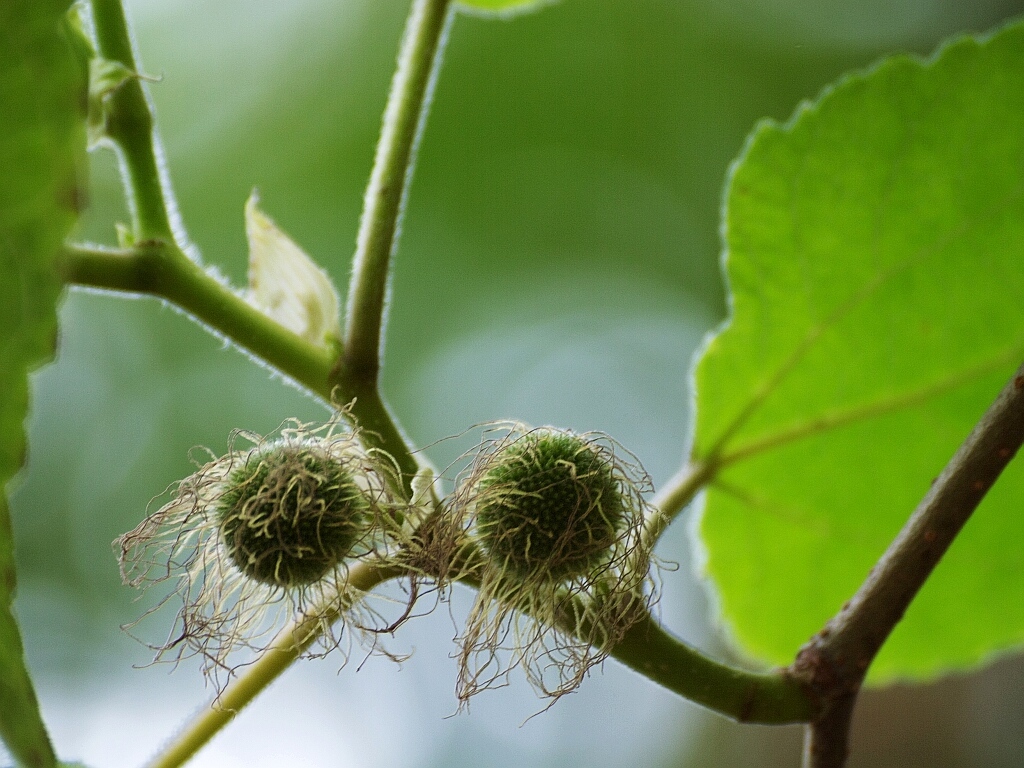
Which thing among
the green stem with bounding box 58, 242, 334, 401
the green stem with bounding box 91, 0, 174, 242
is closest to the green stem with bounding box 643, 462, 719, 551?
the green stem with bounding box 58, 242, 334, 401

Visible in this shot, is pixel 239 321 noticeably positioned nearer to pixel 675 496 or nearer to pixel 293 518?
pixel 293 518

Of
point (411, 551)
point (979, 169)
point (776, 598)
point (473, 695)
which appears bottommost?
point (776, 598)

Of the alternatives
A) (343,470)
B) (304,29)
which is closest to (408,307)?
(304,29)

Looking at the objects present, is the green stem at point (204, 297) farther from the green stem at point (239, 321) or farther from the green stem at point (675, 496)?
the green stem at point (675, 496)

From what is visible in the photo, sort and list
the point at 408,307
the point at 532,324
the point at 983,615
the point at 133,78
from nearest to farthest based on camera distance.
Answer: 1. the point at 133,78
2. the point at 983,615
3. the point at 408,307
4. the point at 532,324

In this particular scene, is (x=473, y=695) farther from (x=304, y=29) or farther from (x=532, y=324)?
(x=304, y=29)

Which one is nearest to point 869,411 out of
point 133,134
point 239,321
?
point 239,321

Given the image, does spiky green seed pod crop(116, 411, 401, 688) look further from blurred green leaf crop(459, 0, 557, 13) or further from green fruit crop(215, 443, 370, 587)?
blurred green leaf crop(459, 0, 557, 13)

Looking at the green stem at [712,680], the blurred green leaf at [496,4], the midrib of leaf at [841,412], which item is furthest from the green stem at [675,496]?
the blurred green leaf at [496,4]
